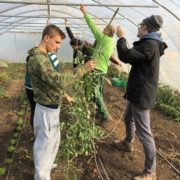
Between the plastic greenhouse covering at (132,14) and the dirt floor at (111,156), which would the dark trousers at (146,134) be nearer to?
the dirt floor at (111,156)

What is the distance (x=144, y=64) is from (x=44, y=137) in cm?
140

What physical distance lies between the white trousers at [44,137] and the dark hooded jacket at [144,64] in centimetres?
99

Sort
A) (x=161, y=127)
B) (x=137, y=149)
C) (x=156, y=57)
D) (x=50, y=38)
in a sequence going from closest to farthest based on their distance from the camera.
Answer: (x=50, y=38) → (x=156, y=57) → (x=137, y=149) → (x=161, y=127)

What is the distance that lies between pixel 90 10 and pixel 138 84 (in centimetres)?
617

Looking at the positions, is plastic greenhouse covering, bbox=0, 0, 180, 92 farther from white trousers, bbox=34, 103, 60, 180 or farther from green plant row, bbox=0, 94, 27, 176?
white trousers, bbox=34, 103, 60, 180

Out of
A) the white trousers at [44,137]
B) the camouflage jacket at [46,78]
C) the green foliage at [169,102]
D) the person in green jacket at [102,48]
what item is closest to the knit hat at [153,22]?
the person in green jacket at [102,48]

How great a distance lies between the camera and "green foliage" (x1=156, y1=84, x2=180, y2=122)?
516 cm

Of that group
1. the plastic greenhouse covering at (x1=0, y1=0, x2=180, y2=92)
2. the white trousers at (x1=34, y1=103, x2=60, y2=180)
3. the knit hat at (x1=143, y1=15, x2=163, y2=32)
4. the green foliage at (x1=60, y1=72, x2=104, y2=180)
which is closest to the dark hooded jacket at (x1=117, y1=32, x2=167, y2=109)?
the knit hat at (x1=143, y1=15, x2=163, y2=32)

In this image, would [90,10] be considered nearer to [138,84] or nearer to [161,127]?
[161,127]

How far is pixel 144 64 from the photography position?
2596 mm

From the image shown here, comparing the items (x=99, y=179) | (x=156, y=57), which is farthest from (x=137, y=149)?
(x=156, y=57)

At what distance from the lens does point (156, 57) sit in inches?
101

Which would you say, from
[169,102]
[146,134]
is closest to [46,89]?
[146,134]

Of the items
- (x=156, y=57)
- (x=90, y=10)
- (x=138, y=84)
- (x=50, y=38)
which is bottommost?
(x=138, y=84)
